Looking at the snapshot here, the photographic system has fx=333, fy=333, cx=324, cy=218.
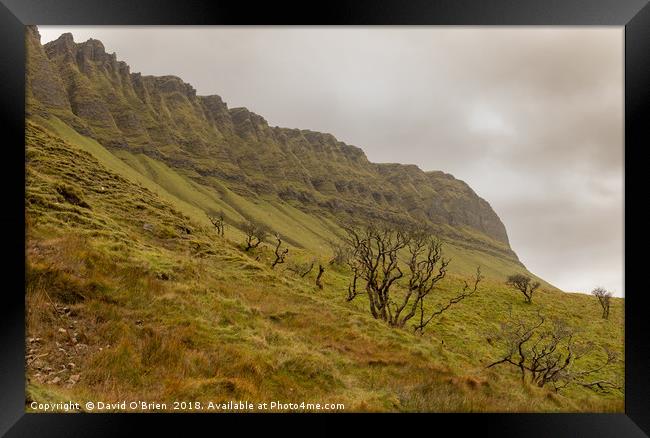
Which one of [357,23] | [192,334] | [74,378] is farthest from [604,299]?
[74,378]

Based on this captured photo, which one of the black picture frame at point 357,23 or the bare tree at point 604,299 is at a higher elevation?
the black picture frame at point 357,23

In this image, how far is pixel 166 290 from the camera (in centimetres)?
976

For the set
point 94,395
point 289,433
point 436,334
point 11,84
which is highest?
point 11,84

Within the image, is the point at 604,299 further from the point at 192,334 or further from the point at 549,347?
the point at 192,334

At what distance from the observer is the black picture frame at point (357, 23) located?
5.98 metres

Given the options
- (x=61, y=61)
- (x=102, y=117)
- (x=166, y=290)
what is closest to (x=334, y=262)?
(x=166, y=290)

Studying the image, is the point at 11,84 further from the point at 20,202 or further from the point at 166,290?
the point at 166,290

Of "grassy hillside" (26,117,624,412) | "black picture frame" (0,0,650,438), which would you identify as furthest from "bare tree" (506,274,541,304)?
"black picture frame" (0,0,650,438)

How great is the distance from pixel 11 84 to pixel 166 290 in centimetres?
592

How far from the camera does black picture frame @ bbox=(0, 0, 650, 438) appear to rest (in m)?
5.98

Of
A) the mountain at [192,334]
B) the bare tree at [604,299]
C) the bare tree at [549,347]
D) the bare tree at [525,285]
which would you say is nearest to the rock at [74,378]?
the mountain at [192,334]

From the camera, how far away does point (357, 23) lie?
6.10m

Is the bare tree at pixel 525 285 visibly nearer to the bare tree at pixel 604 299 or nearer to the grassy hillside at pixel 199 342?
the bare tree at pixel 604 299

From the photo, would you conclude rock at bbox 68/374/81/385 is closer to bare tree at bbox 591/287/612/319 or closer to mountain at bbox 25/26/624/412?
mountain at bbox 25/26/624/412
